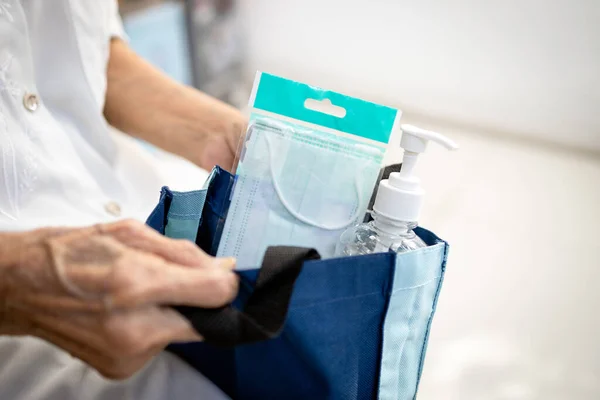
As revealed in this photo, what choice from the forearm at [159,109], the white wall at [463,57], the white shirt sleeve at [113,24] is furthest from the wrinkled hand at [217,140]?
the white wall at [463,57]

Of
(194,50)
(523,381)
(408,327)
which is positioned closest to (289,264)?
(408,327)

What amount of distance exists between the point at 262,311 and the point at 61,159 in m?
0.28

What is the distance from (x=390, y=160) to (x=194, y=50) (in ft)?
2.21

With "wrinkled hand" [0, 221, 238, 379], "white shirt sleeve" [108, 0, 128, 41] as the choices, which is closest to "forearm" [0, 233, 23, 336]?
"wrinkled hand" [0, 221, 238, 379]

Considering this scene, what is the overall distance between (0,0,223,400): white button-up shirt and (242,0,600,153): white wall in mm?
428

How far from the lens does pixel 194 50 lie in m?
0.91

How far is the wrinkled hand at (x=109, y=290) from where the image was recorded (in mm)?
220

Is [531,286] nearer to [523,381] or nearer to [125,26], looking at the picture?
[523,381]

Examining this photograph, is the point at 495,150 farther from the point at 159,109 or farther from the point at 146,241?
the point at 146,241

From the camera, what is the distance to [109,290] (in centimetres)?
22

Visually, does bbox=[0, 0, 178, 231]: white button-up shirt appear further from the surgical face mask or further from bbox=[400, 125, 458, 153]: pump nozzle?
bbox=[400, 125, 458, 153]: pump nozzle

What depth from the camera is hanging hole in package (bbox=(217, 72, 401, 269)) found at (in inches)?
12.6

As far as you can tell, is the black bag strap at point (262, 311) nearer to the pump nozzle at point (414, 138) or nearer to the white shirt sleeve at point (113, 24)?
the pump nozzle at point (414, 138)

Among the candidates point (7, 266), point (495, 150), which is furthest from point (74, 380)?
point (495, 150)
